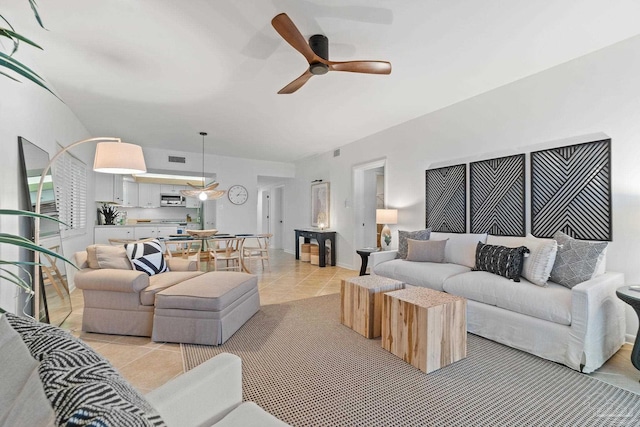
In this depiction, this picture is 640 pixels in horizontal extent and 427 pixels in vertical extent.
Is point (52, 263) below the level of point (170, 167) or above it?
below

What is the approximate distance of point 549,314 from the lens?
2209 mm

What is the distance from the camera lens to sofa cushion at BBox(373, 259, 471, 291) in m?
3.09

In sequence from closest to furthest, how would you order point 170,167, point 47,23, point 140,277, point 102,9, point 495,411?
point 495,411, point 102,9, point 47,23, point 140,277, point 170,167

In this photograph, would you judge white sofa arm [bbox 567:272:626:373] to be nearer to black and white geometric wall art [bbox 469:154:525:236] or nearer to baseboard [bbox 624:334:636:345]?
baseboard [bbox 624:334:636:345]

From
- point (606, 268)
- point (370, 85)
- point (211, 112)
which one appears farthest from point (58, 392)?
point (211, 112)

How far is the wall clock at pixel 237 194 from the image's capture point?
23.8 ft

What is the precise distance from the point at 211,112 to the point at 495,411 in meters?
4.44

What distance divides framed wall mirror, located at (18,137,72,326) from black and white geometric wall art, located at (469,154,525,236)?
451cm

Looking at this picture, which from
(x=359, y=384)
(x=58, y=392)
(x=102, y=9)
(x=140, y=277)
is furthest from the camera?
(x=140, y=277)

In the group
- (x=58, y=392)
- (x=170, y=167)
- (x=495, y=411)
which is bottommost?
(x=495, y=411)

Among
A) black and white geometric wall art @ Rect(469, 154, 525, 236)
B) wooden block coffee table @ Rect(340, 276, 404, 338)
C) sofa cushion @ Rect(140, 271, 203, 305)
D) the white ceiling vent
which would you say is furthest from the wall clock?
black and white geometric wall art @ Rect(469, 154, 525, 236)

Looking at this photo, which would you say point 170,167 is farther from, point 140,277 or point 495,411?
point 495,411

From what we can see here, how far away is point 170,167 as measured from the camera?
21.6 feet

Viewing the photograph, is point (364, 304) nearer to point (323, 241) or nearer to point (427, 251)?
point (427, 251)
